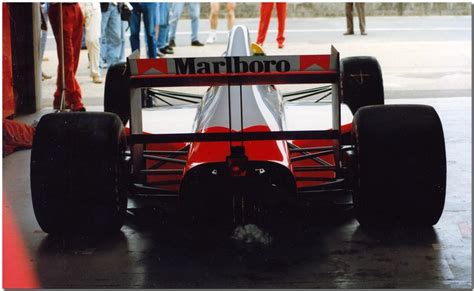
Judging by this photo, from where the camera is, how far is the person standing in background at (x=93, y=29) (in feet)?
35.2

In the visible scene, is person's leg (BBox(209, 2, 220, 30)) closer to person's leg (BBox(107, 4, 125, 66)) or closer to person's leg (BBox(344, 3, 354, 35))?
person's leg (BBox(344, 3, 354, 35))

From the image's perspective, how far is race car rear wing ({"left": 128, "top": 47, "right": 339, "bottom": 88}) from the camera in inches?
197

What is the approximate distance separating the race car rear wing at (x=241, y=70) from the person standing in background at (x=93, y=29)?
582 cm

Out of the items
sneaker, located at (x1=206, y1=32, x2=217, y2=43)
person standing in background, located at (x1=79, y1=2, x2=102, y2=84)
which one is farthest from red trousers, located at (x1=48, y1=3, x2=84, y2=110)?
sneaker, located at (x1=206, y1=32, x2=217, y2=43)

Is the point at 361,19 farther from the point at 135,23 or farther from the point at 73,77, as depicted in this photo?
the point at 73,77

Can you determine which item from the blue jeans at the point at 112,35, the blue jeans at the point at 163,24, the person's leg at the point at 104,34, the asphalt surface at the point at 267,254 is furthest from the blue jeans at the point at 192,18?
the asphalt surface at the point at 267,254

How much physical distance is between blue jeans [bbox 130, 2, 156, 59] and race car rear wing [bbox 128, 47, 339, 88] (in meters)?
7.13

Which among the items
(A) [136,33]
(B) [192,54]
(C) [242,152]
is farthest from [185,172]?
(B) [192,54]

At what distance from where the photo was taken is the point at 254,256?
474cm

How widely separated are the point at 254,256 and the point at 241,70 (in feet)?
3.37

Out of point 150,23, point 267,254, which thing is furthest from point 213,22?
point 267,254

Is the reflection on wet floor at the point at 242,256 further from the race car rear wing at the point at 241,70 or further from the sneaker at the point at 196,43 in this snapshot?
the sneaker at the point at 196,43

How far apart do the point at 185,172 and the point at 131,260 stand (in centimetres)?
56

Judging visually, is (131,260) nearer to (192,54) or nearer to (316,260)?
(316,260)
